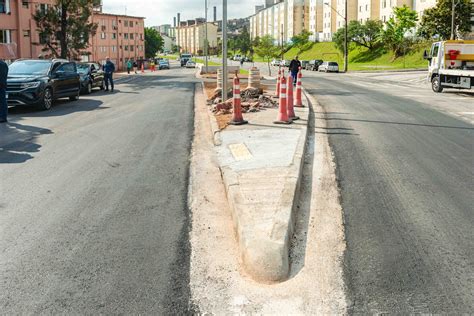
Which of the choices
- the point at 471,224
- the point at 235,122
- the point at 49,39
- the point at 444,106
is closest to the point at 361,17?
the point at 49,39

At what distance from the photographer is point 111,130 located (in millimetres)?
12156

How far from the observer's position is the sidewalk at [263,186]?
4430 millimetres

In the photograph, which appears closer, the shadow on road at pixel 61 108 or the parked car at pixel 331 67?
the shadow on road at pixel 61 108

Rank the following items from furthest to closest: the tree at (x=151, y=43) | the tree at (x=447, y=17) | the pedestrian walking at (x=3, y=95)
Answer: the tree at (x=151, y=43), the tree at (x=447, y=17), the pedestrian walking at (x=3, y=95)

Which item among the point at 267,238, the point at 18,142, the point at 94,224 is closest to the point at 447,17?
the point at 18,142

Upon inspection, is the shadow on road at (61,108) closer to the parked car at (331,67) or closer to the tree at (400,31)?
the parked car at (331,67)

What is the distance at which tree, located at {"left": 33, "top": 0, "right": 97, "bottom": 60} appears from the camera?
142 feet

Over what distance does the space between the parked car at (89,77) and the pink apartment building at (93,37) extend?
80.0 ft

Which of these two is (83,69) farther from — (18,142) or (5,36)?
(5,36)

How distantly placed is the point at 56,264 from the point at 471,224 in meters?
4.01

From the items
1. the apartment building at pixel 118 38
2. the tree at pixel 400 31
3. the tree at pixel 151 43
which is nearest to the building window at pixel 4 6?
the apartment building at pixel 118 38

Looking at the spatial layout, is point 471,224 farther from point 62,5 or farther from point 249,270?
point 62,5

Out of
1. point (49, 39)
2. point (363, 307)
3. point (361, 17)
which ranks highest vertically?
point (361, 17)

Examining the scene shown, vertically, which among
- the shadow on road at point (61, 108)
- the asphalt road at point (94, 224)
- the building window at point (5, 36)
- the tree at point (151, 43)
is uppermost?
the tree at point (151, 43)
